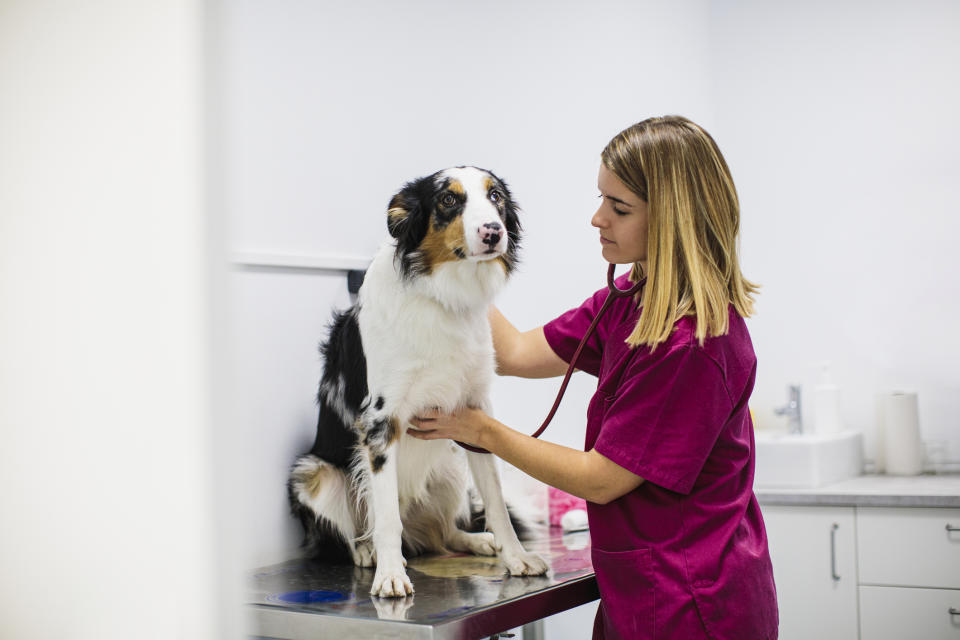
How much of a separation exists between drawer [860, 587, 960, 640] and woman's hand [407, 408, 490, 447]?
64.1 inches

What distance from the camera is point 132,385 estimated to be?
81 centimetres

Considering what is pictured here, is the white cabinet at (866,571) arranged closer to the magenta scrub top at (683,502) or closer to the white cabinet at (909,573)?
the white cabinet at (909,573)

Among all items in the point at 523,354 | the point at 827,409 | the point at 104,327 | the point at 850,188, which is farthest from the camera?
the point at 850,188

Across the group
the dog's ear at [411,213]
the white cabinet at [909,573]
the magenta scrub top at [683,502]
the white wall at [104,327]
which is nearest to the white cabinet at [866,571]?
the white cabinet at [909,573]

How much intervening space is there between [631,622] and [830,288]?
218 cm

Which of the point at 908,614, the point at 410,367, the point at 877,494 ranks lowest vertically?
the point at 908,614

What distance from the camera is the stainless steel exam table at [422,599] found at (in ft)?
4.37

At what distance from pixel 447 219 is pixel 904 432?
2.15 m

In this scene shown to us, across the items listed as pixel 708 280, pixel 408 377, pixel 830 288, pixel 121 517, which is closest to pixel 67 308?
pixel 121 517

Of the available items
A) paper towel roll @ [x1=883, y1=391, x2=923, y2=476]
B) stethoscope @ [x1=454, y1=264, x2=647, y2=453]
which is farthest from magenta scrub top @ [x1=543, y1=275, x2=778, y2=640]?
paper towel roll @ [x1=883, y1=391, x2=923, y2=476]

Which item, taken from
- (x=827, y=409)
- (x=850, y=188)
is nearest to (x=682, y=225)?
(x=827, y=409)

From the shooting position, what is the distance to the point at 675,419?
1.39m

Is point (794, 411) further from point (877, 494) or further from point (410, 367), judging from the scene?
point (410, 367)

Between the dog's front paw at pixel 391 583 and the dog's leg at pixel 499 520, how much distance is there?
0.22m
